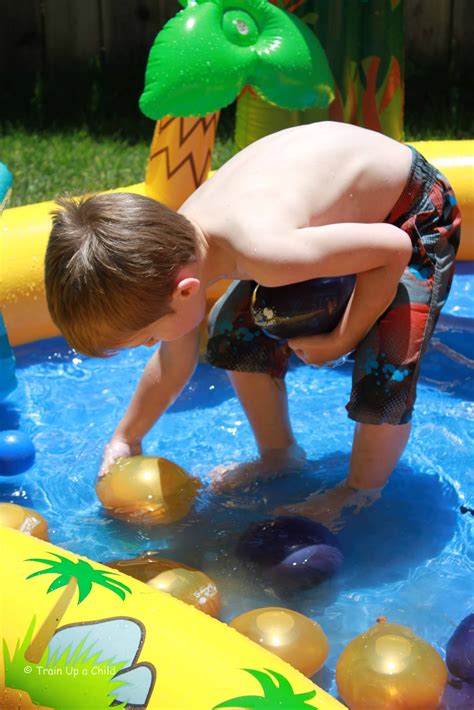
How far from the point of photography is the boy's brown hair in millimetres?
1972

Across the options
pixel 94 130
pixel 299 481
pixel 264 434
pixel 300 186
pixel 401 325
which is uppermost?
pixel 300 186

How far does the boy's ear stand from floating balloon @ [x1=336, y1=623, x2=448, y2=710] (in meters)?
0.72

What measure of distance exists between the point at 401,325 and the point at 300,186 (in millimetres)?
377

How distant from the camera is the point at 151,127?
5.61 m

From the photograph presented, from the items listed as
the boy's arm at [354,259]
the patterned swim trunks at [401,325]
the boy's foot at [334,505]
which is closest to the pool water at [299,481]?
the boy's foot at [334,505]

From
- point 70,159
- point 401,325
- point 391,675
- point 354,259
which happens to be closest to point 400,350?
point 401,325

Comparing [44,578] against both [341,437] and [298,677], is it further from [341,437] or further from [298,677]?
[341,437]

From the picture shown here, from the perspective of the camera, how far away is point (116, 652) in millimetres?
1641

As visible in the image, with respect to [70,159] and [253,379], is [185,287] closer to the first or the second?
[253,379]

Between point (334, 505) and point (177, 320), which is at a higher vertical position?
point (177, 320)

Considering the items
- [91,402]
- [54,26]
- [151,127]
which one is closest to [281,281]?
[91,402]

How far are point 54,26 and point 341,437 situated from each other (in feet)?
13.4

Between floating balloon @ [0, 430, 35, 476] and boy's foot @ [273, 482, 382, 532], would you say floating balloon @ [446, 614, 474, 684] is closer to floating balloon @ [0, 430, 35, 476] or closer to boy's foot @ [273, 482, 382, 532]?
boy's foot @ [273, 482, 382, 532]

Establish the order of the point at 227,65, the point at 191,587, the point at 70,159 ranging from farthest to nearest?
the point at 70,159, the point at 227,65, the point at 191,587
